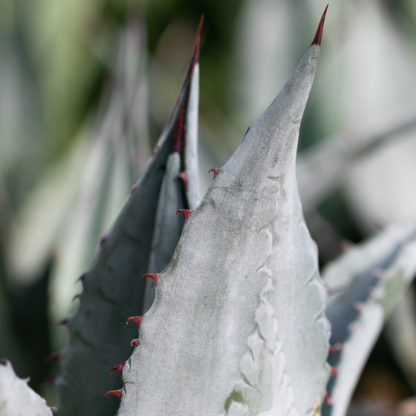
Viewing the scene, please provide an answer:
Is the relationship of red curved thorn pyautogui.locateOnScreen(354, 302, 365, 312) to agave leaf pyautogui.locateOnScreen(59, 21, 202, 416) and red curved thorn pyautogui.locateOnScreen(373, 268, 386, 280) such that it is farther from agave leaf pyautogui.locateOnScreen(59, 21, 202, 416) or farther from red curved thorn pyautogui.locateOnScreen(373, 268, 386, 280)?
agave leaf pyautogui.locateOnScreen(59, 21, 202, 416)

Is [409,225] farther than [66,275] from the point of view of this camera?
No

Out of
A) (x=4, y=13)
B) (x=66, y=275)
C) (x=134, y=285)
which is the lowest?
(x=66, y=275)

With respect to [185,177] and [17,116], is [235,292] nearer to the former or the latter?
[185,177]

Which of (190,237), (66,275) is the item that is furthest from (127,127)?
(190,237)

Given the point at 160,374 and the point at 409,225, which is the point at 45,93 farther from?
the point at 160,374

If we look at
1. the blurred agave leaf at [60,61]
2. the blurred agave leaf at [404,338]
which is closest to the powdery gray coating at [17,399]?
the blurred agave leaf at [404,338]

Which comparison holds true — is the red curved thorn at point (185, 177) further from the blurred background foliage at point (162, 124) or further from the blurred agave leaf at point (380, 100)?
the blurred agave leaf at point (380, 100)

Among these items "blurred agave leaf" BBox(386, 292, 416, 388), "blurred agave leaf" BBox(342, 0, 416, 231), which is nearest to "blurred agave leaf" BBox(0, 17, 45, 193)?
"blurred agave leaf" BBox(342, 0, 416, 231)
